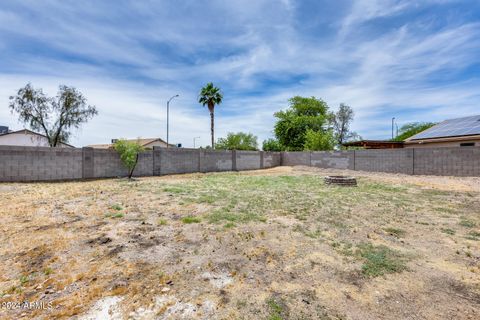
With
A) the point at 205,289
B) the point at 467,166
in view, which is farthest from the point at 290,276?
the point at 467,166

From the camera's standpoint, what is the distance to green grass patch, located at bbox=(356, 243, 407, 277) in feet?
10.3

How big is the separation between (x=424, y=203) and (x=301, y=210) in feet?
13.6

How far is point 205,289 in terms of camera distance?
270 centimetres

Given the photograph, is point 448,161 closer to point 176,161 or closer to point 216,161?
point 216,161

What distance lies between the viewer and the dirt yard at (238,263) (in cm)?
239

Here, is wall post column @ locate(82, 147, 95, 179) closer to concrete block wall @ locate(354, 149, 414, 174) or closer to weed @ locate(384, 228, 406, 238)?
weed @ locate(384, 228, 406, 238)

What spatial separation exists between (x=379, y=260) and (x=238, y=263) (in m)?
2.02

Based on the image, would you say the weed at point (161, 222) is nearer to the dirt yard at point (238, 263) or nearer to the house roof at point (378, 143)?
the dirt yard at point (238, 263)

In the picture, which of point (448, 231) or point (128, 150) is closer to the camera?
point (448, 231)

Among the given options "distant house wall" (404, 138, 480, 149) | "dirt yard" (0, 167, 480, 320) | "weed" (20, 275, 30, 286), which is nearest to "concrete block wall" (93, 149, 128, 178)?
"dirt yard" (0, 167, 480, 320)

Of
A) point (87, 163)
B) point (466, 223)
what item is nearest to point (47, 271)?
point (466, 223)

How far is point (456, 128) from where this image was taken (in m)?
18.6

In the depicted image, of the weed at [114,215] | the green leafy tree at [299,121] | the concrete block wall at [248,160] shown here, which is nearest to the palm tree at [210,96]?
the concrete block wall at [248,160]

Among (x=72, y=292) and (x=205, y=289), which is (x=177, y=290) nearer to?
(x=205, y=289)
